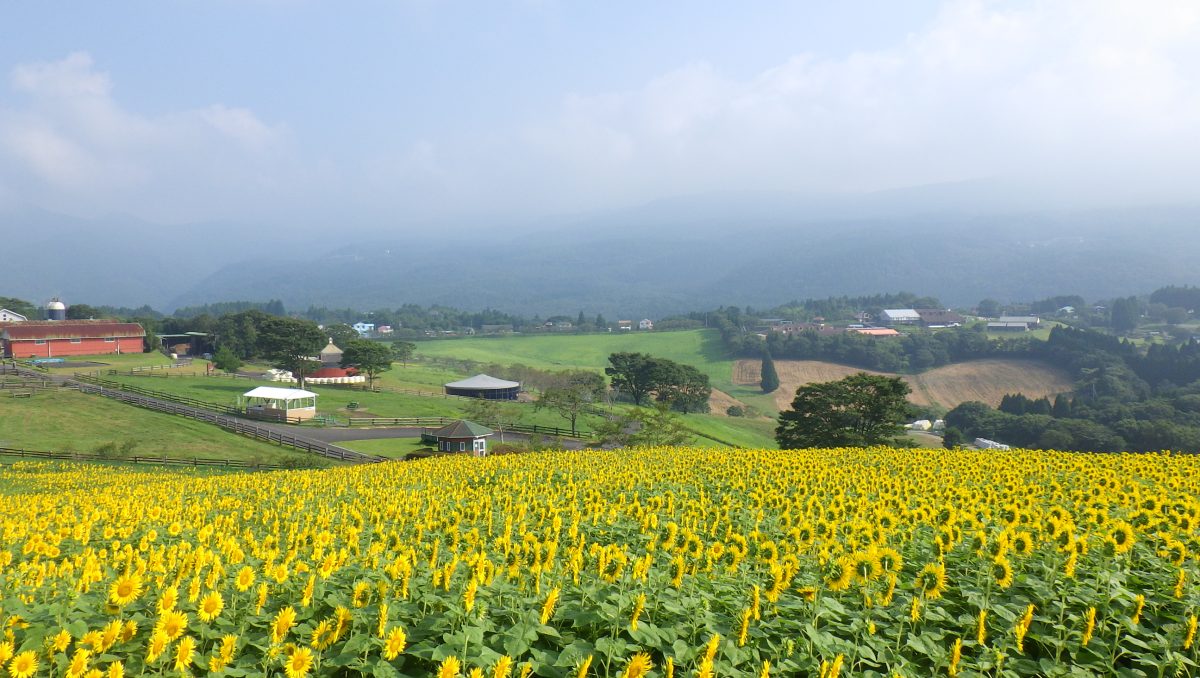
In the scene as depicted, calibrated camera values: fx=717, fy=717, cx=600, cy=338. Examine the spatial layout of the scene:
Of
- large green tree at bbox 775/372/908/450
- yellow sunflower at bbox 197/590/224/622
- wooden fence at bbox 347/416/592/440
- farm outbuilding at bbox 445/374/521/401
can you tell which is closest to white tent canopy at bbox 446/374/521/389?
farm outbuilding at bbox 445/374/521/401

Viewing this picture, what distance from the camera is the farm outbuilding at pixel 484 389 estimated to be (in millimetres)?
88188

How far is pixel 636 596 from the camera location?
5.91m

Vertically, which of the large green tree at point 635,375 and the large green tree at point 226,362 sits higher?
the large green tree at point 226,362

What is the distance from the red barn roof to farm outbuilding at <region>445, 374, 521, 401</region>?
50.9m

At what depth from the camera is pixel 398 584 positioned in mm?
6594

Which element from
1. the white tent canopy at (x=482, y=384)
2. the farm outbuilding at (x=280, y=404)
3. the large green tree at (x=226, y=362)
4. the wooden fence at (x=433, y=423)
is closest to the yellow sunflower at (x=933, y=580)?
the wooden fence at (x=433, y=423)

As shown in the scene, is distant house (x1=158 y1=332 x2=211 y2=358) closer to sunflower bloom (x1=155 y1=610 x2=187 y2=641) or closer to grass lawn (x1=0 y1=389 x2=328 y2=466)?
grass lawn (x1=0 y1=389 x2=328 y2=466)

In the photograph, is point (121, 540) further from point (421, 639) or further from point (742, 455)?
point (742, 455)

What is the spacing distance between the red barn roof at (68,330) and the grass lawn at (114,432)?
4635 cm

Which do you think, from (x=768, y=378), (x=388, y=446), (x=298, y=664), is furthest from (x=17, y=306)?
Result: (x=298, y=664)

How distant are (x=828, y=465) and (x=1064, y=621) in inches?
450

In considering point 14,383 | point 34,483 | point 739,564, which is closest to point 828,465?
point 739,564

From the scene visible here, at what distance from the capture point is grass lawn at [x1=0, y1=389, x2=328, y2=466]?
43.3 meters

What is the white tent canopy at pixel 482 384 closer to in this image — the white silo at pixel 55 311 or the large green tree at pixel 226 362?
the large green tree at pixel 226 362
